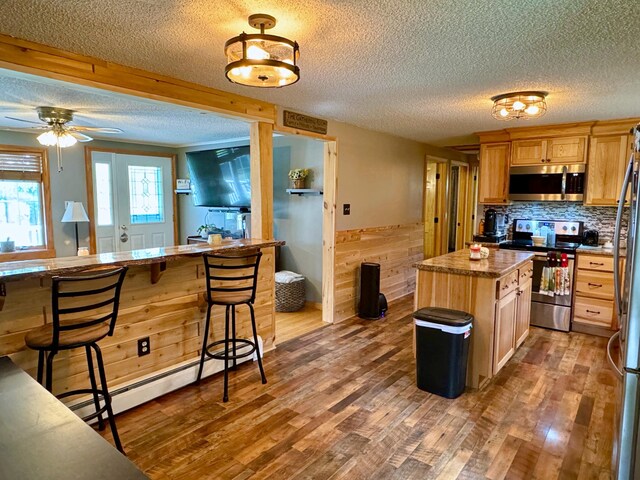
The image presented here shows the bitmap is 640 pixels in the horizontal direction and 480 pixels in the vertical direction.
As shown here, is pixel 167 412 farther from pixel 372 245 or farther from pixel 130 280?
pixel 372 245

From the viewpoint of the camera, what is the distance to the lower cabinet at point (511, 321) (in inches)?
122

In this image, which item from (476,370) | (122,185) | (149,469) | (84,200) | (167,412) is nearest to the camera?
(149,469)

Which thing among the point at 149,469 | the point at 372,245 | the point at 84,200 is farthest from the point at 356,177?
the point at 84,200

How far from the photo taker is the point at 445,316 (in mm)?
2922

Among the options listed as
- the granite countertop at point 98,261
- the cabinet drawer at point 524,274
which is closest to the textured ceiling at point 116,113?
the granite countertop at point 98,261

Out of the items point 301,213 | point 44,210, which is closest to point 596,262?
point 301,213

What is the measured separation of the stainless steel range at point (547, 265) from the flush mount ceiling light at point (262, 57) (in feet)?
11.9

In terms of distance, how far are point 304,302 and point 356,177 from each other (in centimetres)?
175

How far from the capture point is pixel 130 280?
2715 millimetres

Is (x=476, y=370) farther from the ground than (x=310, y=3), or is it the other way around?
(x=310, y=3)

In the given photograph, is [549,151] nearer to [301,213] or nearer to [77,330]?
[301,213]

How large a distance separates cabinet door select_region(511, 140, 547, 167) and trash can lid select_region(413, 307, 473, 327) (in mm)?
2755

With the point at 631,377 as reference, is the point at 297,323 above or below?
below

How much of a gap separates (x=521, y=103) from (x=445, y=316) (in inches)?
71.6
